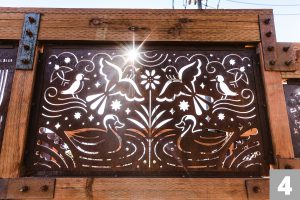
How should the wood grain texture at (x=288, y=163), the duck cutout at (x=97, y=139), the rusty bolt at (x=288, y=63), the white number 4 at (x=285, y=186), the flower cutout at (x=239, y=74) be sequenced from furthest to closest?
the flower cutout at (x=239, y=74), the rusty bolt at (x=288, y=63), the duck cutout at (x=97, y=139), the wood grain texture at (x=288, y=163), the white number 4 at (x=285, y=186)

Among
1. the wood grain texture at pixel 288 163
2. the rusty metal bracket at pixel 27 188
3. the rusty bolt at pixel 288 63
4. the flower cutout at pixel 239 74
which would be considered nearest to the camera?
the rusty metal bracket at pixel 27 188

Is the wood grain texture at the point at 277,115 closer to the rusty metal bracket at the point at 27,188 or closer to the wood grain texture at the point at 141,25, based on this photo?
the wood grain texture at the point at 141,25

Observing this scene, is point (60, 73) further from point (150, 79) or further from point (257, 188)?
point (257, 188)

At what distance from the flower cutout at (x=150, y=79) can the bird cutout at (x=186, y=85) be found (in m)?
0.10

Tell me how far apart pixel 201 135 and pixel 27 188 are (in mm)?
1559

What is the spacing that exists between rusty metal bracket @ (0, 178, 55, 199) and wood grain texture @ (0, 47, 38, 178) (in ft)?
0.21

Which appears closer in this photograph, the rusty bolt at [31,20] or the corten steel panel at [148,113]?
the corten steel panel at [148,113]

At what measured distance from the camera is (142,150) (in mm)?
2518

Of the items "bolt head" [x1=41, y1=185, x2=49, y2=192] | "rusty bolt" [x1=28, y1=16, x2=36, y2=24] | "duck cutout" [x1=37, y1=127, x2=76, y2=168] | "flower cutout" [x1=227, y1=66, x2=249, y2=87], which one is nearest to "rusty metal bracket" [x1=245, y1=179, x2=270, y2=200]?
"flower cutout" [x1=227, y1=66, x2=249, y2=87]

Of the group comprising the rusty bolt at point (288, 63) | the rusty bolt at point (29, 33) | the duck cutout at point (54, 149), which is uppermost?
the rusty bolt at point (29, 33)

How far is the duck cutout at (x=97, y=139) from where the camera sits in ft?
8.27

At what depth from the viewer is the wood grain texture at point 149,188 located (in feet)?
7.48

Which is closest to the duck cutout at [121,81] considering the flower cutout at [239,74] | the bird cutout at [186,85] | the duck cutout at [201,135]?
the bird cutout at [186,85]

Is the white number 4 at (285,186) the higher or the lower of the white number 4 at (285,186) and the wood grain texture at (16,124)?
the lower
